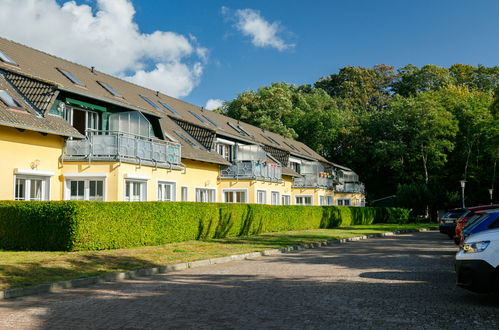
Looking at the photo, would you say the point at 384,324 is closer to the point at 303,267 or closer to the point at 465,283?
the point at 465,283

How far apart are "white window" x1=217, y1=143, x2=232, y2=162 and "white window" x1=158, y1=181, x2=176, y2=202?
9.90m

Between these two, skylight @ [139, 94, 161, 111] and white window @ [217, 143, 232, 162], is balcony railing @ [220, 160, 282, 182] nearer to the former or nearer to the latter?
white window @ [217, 143, 232, 162]

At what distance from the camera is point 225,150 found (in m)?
36.0

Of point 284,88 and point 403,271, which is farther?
point 284,88

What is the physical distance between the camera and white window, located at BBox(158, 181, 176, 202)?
24.7m

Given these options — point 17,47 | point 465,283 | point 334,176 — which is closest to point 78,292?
point 465,283

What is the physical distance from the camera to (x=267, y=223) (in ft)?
92.3

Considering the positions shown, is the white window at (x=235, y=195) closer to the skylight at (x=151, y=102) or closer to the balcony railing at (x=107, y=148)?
the skylight at (x=151, y=102)

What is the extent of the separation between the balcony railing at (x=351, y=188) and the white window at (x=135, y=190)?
38.0 metres

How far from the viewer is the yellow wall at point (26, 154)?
17922 millimetres

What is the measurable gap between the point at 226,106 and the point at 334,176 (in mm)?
21956

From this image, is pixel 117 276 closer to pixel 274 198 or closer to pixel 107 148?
pixel 107 148

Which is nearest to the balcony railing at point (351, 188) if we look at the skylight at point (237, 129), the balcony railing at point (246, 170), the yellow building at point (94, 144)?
the skylight at point (237, 129)

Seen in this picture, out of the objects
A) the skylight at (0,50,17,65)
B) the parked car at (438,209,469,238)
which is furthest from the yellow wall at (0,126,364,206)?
the parked car at (438,209,469,238)
